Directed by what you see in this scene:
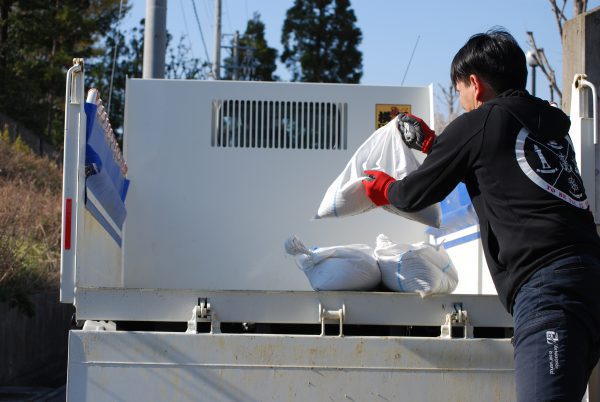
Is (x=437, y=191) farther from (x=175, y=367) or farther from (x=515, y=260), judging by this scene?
(x=175, y=367)

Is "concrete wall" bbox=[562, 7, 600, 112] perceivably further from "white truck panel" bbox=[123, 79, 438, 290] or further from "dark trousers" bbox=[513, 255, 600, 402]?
"dark trousers" bbox=[513, 255, 600, 402]

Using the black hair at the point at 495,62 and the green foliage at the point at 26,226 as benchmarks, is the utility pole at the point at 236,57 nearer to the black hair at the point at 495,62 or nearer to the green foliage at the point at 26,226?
the green foliage at the point at 26,226

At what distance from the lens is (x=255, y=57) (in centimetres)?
4494

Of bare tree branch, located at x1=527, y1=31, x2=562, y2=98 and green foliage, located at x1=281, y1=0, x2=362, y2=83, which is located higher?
green foliage, located at x1=281, y1=0, x2=362, y2=83

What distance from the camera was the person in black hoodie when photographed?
259 cm

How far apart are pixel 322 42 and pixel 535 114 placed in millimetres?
41164

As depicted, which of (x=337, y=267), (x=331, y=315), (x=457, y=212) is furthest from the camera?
(x=457, y=212)

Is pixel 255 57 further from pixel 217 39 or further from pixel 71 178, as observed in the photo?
pixel 71 178

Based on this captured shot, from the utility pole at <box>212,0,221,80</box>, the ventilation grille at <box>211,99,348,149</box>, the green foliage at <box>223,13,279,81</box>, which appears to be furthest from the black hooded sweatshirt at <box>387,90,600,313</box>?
the green foliage at <box>223,13,279,81</box>

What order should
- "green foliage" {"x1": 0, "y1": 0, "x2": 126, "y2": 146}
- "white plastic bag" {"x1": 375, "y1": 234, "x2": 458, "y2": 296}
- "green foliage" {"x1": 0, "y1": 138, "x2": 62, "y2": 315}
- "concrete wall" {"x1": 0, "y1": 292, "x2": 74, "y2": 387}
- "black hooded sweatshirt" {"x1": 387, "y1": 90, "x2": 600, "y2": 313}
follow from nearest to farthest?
"black hooded sweatshirt" {"x1": 387, "y1": 90, "x2": 600, "y2": 313} → "white plastic bag" {"x1": 375, "y1": 234, "x2": 458, "y2": 296} → "concrete wall" {"x1": 0, "y1": 292, "x2": 74, "y2": 387} → "green foliage" {"x1": 0, "y1": 138, "x2": 62, "y2": 315} → "green foliage" {"x1": 0, "y1": 0, "x2": 126, "y2": 146}

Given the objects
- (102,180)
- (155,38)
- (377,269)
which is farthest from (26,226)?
(377,269)

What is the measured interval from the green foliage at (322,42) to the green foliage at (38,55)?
18836 mm

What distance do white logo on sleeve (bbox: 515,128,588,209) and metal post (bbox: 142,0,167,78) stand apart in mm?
7450

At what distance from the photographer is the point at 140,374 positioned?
331 cm
